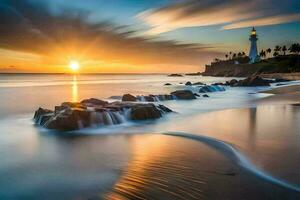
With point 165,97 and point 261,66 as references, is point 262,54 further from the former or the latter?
point 165,97

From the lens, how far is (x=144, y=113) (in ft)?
44.8

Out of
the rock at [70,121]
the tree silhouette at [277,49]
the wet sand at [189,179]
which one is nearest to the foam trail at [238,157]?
the wet sand at [189,179]

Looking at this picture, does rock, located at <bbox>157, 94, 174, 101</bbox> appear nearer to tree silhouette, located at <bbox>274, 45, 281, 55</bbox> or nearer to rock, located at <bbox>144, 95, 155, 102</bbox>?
rock, located at <bbox>144, 95, 155, 102</bbox>

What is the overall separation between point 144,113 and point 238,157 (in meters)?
7.20

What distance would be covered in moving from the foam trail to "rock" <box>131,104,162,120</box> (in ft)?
10.7

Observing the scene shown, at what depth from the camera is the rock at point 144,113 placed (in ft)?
43.7

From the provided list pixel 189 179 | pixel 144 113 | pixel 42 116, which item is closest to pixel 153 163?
pixel 189 179

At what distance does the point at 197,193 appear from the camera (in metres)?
4.79

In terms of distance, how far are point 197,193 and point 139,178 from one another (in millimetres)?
1262

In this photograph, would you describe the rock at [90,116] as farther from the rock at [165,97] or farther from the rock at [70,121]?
the rock at [165,97]

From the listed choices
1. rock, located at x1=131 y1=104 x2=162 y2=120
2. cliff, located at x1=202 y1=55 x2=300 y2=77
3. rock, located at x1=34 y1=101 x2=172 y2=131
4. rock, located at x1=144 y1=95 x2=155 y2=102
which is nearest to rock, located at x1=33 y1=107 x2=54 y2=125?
rock, located at x1=34 y1=101 x2=172 y2=131

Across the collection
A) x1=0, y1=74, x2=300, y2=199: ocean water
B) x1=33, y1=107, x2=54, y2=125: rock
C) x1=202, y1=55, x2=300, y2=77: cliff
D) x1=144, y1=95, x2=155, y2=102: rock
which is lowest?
x1=0, y1=74, x2=300, y2=199: ocean water

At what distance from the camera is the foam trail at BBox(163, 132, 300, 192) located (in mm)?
5125

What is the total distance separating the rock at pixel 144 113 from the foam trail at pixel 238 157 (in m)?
3.25
